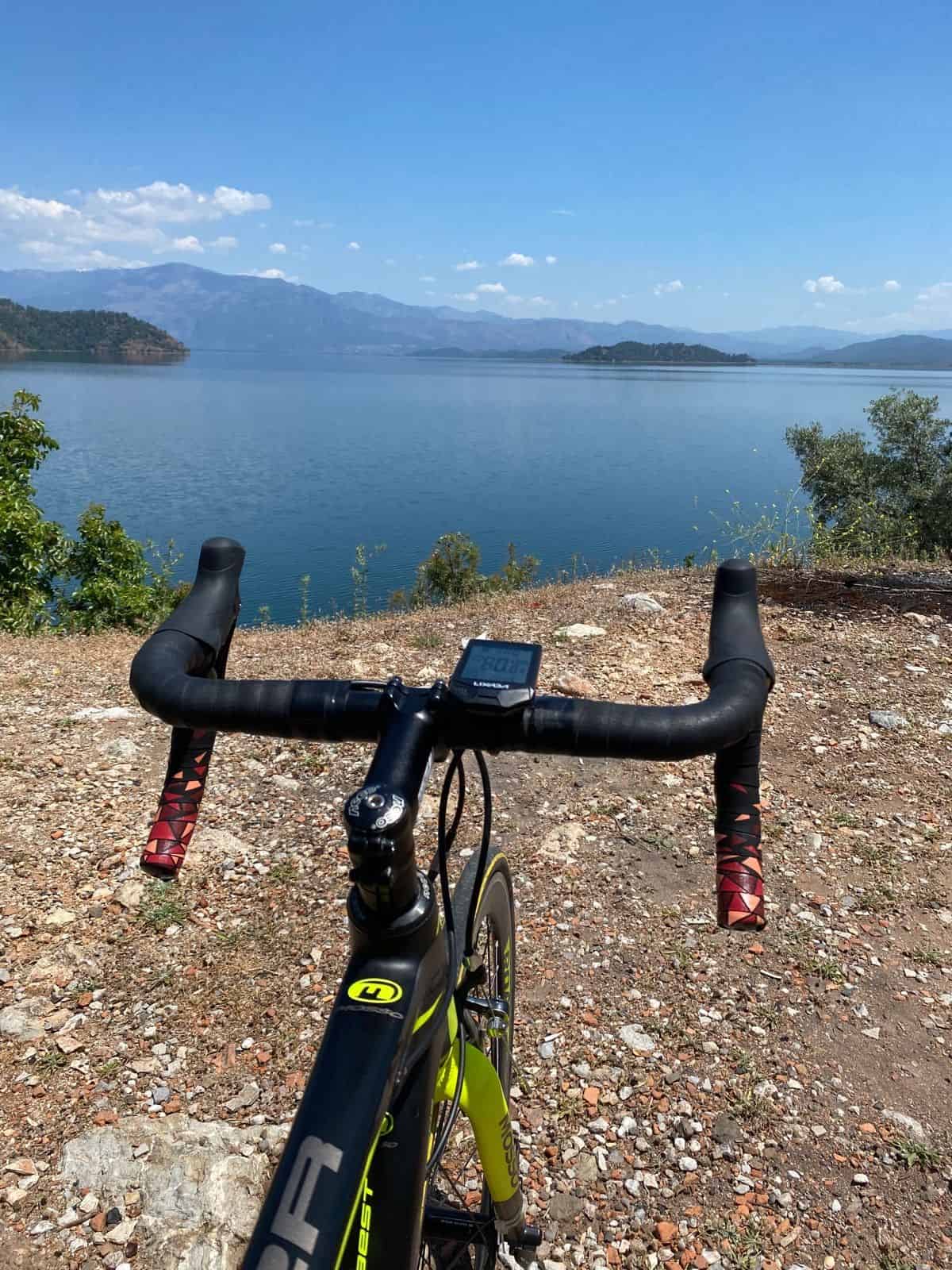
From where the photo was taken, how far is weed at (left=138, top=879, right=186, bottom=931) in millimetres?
4016

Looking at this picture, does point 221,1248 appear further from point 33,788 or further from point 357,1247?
point 33,788

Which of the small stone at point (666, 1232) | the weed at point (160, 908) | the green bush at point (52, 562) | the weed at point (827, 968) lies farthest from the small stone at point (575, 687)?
the green bush at point (52, 562)

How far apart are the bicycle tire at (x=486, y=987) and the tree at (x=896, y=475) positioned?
1406 cm

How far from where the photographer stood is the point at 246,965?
3777 millimetres

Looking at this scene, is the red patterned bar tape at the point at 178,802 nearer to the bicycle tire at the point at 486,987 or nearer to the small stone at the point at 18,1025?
the bicycle tire at the point at 486,987

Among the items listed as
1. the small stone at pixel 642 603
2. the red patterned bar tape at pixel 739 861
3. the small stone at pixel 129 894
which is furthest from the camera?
the small stone at pixel 642 603

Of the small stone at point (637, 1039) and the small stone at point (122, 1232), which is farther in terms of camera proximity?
the small stone at point (637, 1039)

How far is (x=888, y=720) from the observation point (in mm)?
5953

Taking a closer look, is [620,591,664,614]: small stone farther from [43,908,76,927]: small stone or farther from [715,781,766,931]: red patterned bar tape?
[715,781,766,931]: red patterned bar tape

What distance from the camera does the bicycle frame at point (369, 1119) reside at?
1.05 m

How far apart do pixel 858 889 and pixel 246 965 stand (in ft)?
10.2

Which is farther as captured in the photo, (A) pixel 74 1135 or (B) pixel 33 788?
(B) pixel 33 788

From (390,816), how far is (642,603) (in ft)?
24.3

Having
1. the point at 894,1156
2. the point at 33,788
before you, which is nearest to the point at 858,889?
the point at 894,1156
